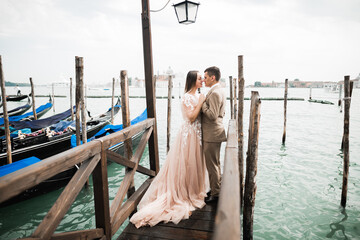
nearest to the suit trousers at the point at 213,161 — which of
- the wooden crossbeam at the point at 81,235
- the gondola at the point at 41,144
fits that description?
the wooden crossbeam at the point at 81,235

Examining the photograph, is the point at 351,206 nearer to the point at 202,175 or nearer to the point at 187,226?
the point at 202,175

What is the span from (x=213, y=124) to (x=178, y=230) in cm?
126

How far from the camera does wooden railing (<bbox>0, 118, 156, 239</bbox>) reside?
1046 millimetres

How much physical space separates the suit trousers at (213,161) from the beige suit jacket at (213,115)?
3.1 inches

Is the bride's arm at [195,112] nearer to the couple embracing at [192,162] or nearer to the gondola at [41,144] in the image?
the couple embracing at [192,162]

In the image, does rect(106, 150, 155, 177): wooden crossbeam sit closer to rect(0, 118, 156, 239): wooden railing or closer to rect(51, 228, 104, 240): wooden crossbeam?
rect(0, 118, 156, 239): wooden railing

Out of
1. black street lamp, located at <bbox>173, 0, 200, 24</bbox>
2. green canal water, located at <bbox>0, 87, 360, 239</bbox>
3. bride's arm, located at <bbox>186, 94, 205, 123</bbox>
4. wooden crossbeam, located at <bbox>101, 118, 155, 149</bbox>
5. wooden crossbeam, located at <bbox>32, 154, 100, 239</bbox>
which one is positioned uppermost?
black street lamp, located at <bbox>173, 0, 200, 24</bbox>

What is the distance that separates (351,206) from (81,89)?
623 cm

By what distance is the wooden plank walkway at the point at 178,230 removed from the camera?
2.14 m

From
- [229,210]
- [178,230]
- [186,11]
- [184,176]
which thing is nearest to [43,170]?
[229,210]

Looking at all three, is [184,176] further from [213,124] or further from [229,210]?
[229,210]

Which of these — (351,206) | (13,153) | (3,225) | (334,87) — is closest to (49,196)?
(3,225)

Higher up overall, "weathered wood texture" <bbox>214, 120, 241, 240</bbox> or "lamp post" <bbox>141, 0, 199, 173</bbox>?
"lamp post" <bbox>141, 0, 199, 173</bbox>

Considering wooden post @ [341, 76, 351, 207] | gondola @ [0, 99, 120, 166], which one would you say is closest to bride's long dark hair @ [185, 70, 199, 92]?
wooden post @ [341, 76, 351, 207]
